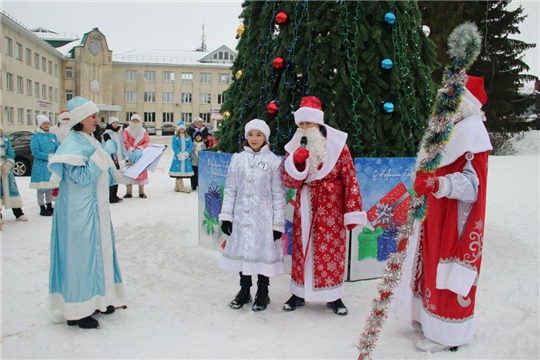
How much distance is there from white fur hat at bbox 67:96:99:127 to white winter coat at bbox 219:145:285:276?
4.59 feet

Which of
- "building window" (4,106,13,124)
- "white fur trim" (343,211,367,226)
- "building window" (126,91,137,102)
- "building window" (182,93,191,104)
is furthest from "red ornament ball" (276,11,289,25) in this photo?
"building window" (126,91,137,102)

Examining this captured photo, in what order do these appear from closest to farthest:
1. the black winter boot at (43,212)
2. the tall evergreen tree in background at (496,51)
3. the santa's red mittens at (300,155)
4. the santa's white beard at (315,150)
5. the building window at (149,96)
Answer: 1. the santa's red mittens at (300,155)
2. the santa's white beard at (315,150)
3. the black winter boot at (43,212)
4. the tall evergreen tree in background at (496,51)
5. the building window at (149,96)

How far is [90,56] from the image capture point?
174 feet

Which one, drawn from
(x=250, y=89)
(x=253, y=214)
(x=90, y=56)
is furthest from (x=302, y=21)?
(x=90, y=56)

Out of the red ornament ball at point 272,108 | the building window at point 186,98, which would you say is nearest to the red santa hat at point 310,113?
the red ornament ball at point 272,108

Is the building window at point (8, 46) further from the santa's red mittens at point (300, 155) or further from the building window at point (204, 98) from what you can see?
the santa's red mittens at point (300, 155)

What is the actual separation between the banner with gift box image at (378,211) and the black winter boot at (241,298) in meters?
1.33

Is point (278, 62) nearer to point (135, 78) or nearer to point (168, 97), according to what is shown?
point (168, 97)

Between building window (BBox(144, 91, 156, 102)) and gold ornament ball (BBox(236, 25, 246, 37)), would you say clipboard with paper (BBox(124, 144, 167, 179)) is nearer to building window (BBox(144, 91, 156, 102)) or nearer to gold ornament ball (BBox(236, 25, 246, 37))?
gold ornament ball (BBox(236, 25, 246, 37))

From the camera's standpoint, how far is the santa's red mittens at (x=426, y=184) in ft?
9.79

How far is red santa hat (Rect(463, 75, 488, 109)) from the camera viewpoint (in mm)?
3232

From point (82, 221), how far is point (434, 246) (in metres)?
2.83

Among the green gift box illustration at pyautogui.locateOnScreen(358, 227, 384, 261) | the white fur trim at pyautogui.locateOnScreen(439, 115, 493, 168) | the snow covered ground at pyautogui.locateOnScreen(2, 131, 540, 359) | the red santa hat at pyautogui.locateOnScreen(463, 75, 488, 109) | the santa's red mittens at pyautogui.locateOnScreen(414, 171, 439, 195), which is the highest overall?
the red santa hat at pyautogui.locateOnScreen(463, 75, 488, 109)

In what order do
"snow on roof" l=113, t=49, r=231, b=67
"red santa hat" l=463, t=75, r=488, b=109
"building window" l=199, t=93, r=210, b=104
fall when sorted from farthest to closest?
"building window" l=199, t=93, r=210, b=104 → "snow on roof" l=113, t=49, r=231, b=67 → "red santa hat" l=463, t=75, r=488, b=109
